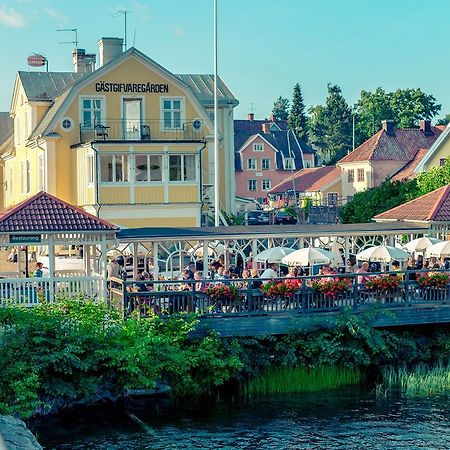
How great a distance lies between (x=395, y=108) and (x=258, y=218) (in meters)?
50.1

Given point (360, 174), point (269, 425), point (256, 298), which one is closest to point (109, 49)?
point (256, 298)

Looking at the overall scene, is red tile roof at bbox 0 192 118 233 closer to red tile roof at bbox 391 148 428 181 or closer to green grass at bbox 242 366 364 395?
green grass at bbox 242 366 364 395

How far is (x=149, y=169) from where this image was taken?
44.4 meters

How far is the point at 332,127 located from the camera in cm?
13475

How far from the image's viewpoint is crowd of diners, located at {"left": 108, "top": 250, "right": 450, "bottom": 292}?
24.3 meters

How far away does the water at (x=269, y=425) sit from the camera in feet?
65.1

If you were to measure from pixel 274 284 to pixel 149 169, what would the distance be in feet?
68.7

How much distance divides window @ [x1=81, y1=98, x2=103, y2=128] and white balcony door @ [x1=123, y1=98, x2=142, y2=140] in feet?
3.56

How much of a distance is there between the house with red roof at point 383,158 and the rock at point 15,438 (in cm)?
7370

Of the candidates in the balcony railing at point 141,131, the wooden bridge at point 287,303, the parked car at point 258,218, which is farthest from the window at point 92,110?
the parked car at point 258,218

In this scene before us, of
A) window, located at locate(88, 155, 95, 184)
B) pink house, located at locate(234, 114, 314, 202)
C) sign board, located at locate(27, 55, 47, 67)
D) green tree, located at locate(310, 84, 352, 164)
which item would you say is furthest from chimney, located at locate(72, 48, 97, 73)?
green tree, located at locate(310, 84, 352, 164)

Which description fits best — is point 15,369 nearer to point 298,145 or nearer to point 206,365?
point 206,365

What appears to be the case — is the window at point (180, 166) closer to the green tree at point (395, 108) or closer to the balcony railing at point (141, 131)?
the balcony railing at point (141, 131)

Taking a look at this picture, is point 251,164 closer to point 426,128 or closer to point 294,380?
point 426,128
